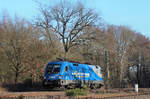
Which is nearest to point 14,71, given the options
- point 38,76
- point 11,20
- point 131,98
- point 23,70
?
point 23,70

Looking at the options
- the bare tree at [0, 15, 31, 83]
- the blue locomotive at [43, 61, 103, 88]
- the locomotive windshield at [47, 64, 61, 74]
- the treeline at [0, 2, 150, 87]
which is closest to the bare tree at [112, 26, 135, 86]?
the treeline at [0, 2, 150, 87]

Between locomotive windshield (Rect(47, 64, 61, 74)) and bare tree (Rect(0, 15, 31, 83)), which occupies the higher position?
bare tree (Rect(0, 15, 31, 83))

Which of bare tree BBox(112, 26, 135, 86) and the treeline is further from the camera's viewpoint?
→ bare tree BBox(112, 26, 135, 86)

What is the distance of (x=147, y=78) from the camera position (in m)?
50.2

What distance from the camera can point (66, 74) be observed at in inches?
825

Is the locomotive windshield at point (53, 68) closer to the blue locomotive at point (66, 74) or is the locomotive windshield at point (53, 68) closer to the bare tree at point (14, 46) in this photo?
the blue locomotive at point (66, 74)

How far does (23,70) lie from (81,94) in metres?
12.8

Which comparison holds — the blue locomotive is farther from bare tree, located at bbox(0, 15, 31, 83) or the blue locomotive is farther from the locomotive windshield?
bare tree, located at bbox(0, 15, 31, 83)

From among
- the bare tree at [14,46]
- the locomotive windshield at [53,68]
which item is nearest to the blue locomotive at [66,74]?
the locomotive windshield at [53,68]

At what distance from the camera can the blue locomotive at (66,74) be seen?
20203 mm

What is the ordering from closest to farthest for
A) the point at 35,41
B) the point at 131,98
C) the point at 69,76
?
the point at 131,98
the point at 69,76
the point at 35,41

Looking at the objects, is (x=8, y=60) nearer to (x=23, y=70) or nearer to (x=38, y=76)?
(x=23, y=70)

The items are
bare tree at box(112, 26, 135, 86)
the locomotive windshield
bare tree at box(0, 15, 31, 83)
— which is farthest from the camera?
bare tree at box(112, 26, 135, 86)

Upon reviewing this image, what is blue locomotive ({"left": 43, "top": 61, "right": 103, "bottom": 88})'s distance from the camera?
2020 centimetres
